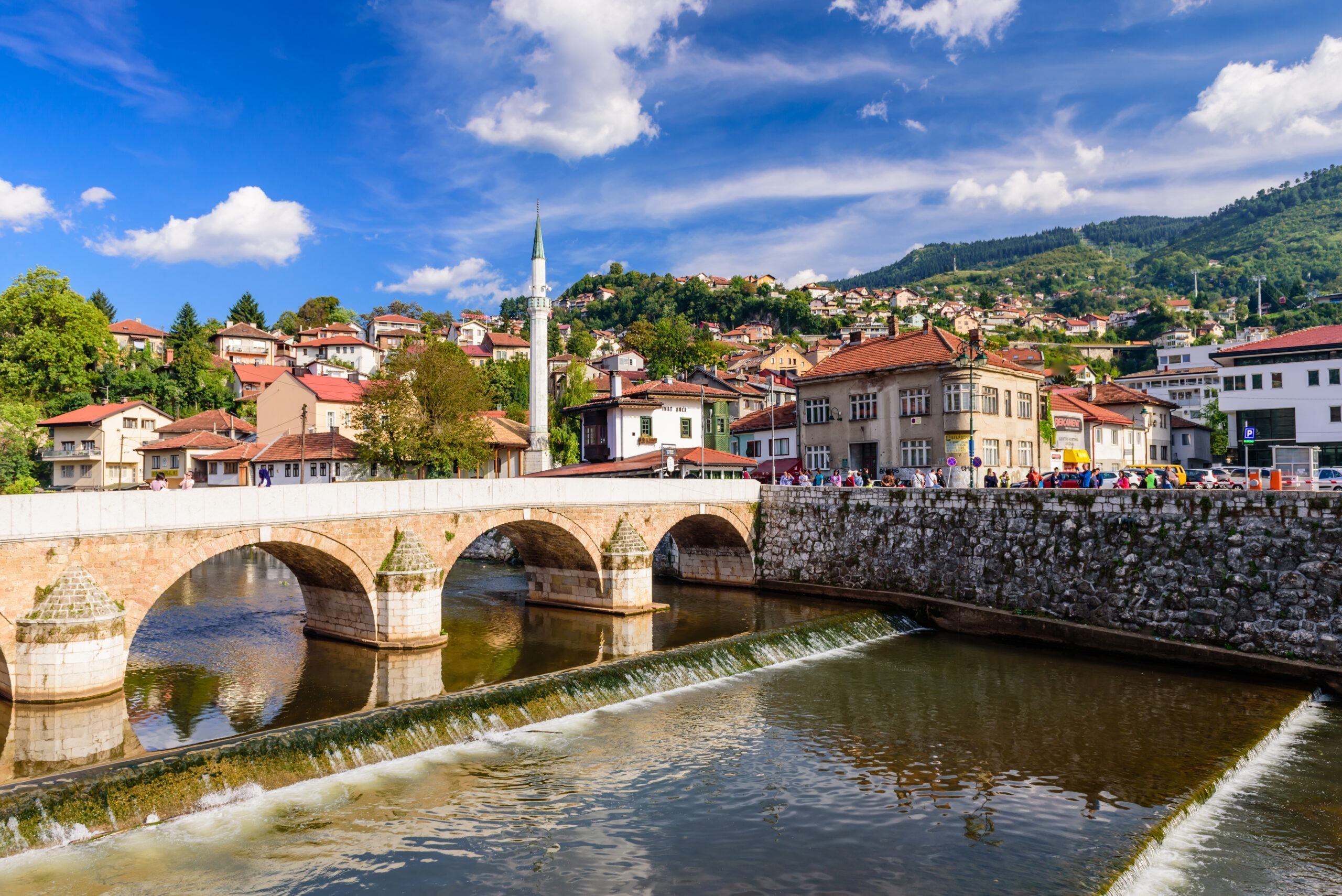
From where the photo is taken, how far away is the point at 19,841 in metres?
11.4

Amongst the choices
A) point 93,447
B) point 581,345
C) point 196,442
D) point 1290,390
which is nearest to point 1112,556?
point 1290,390

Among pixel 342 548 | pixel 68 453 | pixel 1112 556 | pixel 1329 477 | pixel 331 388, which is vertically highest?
pixel 331 388

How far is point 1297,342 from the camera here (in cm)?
4606

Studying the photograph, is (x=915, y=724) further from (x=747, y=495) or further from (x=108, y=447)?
(x=108, y=447)

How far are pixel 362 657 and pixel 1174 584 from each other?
→ 22.5 metres

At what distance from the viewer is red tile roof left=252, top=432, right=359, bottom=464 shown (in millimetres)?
52719

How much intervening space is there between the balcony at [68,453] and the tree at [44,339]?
919 cm

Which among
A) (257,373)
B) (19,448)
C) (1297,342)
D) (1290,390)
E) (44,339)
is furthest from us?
(257,373)

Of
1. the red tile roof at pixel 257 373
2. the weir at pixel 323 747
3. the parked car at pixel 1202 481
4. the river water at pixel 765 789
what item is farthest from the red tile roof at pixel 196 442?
the parked car at pixel 1202 481

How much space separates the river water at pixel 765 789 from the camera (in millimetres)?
11461

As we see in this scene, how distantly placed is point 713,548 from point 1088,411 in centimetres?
3189

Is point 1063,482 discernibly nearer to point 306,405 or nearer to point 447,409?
point 447,409

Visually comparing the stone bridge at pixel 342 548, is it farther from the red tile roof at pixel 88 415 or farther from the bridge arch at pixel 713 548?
the red tile roof at pixel 88 415

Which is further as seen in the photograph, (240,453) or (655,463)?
(240,453)
